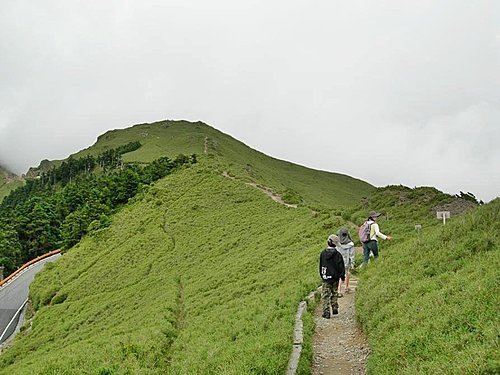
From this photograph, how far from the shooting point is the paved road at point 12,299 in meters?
52.4

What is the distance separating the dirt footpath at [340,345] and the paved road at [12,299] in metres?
43.2

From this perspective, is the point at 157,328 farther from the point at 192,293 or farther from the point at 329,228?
the point at 329,228

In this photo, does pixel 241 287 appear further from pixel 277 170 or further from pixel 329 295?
pixel 277 170

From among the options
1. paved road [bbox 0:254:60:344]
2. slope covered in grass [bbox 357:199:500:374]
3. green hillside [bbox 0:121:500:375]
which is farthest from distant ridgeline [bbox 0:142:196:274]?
slope covered in grass [bbox 357:199:500:374]

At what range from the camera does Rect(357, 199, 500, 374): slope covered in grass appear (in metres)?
8.63

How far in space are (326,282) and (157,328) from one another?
34.2ft

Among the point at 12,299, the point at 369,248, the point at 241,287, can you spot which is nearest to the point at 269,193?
the point at 241,287

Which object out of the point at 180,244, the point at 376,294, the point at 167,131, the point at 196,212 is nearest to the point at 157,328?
the point at 376,294

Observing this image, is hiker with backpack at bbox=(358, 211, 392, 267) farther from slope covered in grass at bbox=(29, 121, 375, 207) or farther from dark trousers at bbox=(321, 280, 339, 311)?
slope covered in grass at bbox=(29, 121, 375, 207)

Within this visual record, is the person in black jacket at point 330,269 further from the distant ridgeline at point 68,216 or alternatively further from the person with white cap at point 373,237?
the distant ridgeline at point 68,216

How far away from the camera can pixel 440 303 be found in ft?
36.7

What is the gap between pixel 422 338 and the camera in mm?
9898

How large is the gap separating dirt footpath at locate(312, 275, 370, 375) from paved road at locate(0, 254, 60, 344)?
142ft

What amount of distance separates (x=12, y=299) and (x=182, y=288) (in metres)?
39.2
